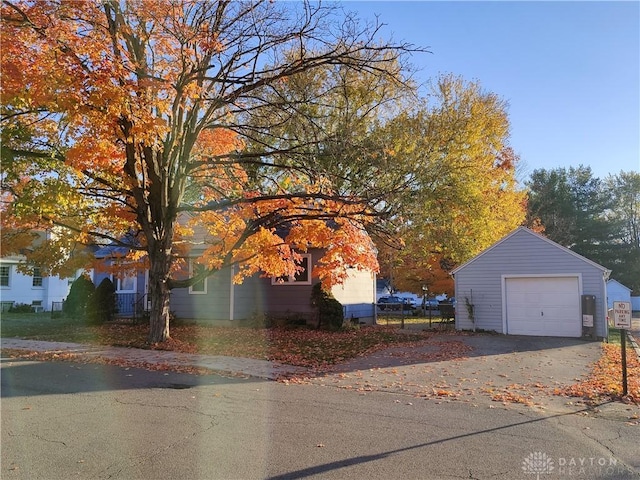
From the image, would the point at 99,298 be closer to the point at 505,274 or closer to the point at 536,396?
the point at 505,274

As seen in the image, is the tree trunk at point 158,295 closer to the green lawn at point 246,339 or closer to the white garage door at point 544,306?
the green lawn at point 246,339

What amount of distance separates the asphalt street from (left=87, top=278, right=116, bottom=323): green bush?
13.9 m

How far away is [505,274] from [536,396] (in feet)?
37.7

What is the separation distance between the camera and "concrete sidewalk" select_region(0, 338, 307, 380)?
10555 mm

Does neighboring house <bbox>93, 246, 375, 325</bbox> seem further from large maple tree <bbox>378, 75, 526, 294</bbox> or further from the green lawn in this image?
large maple tree <bbox>378, 75, 526, 294</bbox>

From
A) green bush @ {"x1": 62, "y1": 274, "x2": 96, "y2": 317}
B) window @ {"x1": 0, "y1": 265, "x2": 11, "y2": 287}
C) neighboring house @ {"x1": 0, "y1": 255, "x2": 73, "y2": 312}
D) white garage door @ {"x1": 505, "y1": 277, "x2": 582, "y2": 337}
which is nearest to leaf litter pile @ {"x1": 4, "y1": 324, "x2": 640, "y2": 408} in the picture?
white garage door @ {"x1": 505, "y1": 277, "x2": 582, "y2": 337}

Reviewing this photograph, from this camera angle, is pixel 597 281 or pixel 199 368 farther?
pixel 597 281

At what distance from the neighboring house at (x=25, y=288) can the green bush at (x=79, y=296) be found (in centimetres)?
972

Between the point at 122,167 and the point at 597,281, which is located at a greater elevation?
the point at 122,167

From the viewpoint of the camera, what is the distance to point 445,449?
5.39m

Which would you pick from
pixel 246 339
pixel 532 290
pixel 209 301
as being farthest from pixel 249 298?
pixel 532 290

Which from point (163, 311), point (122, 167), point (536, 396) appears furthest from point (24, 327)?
point (536, 396)

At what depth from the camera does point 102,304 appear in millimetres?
22328

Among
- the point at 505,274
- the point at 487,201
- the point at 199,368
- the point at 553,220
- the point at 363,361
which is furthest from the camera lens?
the point at 553,220
